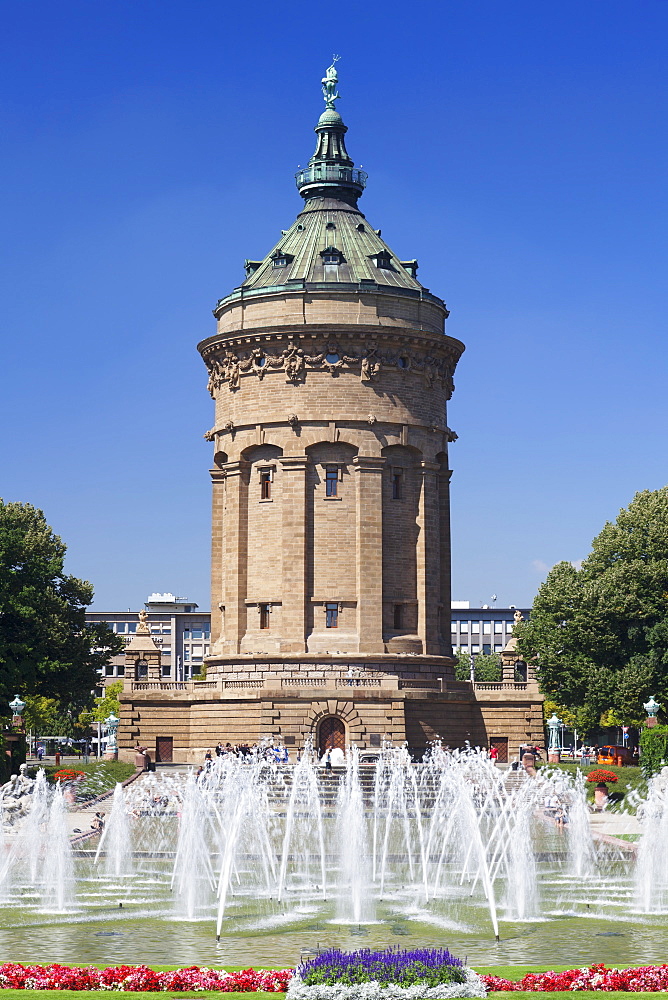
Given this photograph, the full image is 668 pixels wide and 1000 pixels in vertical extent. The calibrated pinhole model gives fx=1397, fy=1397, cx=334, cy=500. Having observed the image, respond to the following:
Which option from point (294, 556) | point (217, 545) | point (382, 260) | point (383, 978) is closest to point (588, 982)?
point (383, 978)

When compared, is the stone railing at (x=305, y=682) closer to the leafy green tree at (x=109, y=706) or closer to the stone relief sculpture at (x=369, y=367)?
the stone relief sculpture at (x=369, y=367)

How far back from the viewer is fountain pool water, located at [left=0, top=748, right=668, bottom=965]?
23.8 meters

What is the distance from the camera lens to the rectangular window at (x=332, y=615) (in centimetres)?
6788

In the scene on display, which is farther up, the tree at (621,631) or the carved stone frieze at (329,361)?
the carved stone frieze at (329,361)

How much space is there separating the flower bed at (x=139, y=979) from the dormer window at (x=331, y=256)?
54.9 meters

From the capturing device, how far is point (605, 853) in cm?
3806

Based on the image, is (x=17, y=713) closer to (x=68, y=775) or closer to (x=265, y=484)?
(x=68, y=775)

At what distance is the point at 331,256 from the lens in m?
71.3

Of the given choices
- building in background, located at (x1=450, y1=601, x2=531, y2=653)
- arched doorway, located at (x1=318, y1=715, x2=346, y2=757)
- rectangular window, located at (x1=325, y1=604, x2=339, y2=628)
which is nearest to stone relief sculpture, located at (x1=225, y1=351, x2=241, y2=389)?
rectangular window, located at (x1=325, y1=604, x2=339, y2=628)

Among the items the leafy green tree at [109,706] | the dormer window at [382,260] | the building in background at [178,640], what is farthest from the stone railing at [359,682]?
the building in background at [178,640]

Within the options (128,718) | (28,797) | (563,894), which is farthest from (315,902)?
(128,718)

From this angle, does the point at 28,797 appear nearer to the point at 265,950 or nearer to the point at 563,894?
the point at 563,894

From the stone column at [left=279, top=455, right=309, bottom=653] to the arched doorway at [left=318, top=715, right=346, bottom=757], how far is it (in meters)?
6.67

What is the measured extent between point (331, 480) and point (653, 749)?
21.9 meters
